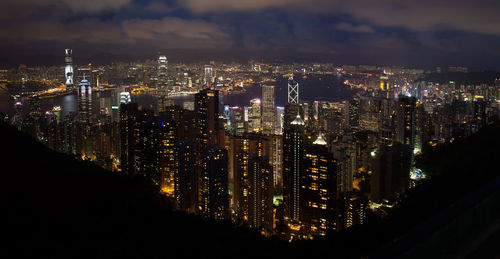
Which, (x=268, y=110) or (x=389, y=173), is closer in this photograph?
(x=389, y=173)

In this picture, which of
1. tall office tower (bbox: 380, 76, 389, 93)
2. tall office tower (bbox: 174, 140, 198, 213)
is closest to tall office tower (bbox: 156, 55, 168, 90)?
tall office tower (bbox: 174, 140, 198, 213)

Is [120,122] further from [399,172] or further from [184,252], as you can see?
[184,252]

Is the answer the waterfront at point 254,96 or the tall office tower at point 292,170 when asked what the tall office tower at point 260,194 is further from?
the waterfront at point 254,96

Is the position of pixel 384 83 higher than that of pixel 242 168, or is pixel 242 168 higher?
pixel 384 83

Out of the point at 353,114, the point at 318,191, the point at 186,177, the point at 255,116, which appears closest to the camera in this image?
the point at 318,191

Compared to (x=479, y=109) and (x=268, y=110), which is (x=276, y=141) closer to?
Result: (x=268, y=110)

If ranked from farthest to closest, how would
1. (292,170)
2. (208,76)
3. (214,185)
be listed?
(208,76)
(292,170)
(214,185)

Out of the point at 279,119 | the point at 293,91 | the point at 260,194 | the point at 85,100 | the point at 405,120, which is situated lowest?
the point at 260,194

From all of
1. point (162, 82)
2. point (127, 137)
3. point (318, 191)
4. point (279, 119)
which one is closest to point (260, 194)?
point (318, 191)
